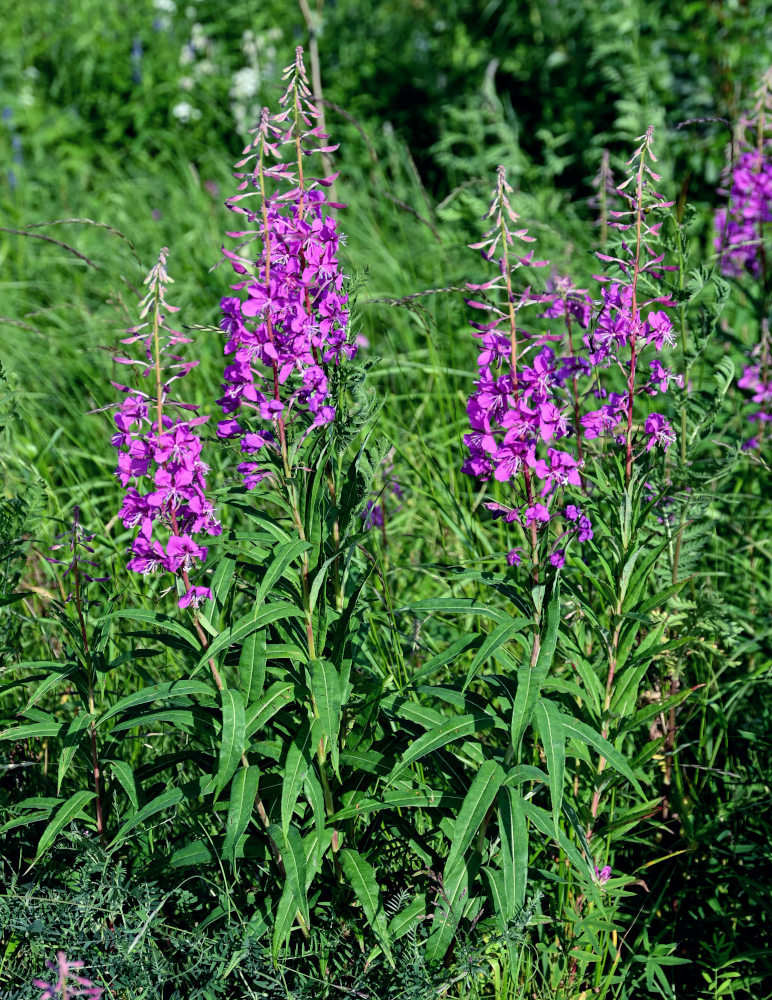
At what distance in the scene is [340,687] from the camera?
2.03m

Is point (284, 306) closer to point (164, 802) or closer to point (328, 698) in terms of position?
point (328, 698)

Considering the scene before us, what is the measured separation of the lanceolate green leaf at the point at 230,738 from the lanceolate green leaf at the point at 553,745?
1.86 feet

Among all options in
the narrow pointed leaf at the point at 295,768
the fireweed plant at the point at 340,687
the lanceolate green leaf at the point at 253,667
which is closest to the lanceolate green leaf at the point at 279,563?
the fireweed plant at the point at 340,687

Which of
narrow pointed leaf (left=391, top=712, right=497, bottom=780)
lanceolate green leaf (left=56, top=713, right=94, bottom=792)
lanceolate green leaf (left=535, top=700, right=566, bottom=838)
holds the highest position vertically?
lanceolate green leaf (left=535, top=700, right=566, bottom=838)

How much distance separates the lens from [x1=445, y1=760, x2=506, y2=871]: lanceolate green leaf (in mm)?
1920

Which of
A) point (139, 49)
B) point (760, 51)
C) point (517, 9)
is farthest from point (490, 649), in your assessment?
point (139, 49)

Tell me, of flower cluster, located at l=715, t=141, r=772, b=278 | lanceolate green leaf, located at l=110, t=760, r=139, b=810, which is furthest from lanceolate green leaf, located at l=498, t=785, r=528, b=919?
flower cluster, located at l=715, t=141, r=772, b=278

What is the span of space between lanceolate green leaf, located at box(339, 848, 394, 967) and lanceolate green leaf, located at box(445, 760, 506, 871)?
0.59 feet

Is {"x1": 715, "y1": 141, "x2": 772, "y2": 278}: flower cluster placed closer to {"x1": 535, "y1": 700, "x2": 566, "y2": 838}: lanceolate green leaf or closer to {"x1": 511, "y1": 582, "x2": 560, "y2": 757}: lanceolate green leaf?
{"x1": 511, "y1": 582, "x2": 560, "y2": 757}: lanceolate green leaf

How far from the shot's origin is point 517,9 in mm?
6566

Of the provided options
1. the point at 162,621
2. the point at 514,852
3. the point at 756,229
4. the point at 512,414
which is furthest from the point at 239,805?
the point at 756,229

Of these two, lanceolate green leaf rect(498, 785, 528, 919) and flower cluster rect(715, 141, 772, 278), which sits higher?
flower cluster rect(715, 141, 772, 278)

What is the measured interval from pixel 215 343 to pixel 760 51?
3.32 m

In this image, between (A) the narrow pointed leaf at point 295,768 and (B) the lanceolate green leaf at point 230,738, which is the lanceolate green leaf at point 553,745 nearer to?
(A) the narrow pointed leaf at point 295,768
